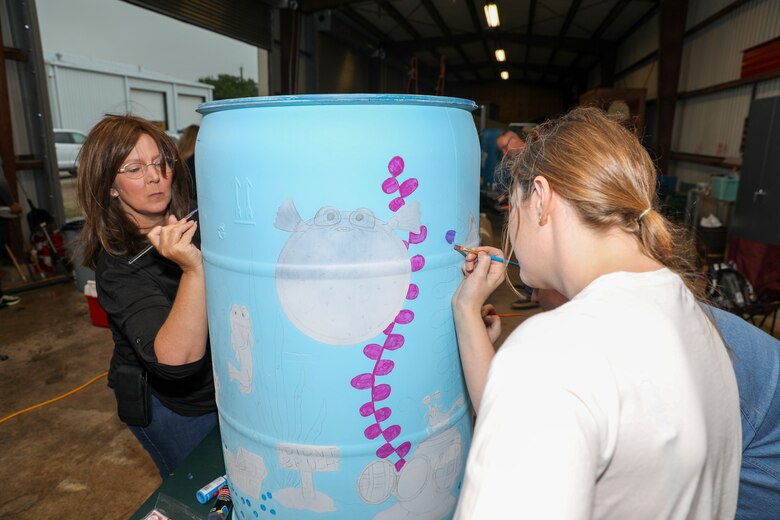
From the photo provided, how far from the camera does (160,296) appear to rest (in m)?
1.30

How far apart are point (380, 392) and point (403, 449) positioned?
0.47 feet

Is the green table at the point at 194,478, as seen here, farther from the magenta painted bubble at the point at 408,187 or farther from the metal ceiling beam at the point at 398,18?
the metal ceiling beam at the point at 398,18

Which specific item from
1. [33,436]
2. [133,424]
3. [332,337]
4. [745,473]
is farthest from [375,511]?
[33,436]

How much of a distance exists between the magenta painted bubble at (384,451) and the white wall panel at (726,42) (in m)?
6.79

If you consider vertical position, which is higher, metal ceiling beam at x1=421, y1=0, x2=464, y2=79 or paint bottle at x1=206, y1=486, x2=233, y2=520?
metal ceiling beam at x1=421, y1=0, x2=464, y2=79

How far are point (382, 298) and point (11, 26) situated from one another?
6.52 meters

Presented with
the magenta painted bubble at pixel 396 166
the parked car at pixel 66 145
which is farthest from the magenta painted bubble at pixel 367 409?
the parked car at pixel 66 145

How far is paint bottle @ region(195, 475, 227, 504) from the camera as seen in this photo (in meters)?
1.24

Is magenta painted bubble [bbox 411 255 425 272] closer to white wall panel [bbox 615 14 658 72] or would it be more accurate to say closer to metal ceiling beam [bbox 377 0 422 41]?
metal ceiling beam [bbox 377 0 422 41]

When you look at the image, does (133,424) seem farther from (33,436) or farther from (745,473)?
(33,436)

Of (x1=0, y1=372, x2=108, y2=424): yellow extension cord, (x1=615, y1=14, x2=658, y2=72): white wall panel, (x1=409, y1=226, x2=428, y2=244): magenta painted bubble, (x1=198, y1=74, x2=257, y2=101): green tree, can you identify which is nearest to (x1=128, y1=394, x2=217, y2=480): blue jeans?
(x1=409, y1=226, x2=428, y2=244): magenta painted bubble

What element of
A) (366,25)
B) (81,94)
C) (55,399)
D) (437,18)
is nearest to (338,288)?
(55,399)

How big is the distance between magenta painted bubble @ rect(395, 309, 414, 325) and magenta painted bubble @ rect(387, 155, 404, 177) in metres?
0.25

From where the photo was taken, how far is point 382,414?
3.03 ft
